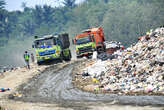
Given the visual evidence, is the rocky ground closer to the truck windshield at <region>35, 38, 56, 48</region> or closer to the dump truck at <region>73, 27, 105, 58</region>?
the truck windshield at <region>35, 38, 56, 48</region>

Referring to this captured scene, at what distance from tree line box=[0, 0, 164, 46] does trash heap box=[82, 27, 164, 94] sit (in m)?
52.6

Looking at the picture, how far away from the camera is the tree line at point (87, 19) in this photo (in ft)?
240

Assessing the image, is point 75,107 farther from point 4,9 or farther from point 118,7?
point 4,9

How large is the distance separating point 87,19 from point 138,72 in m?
75.1

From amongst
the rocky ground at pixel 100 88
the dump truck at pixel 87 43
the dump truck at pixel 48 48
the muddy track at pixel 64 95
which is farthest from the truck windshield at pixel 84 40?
the rocky ground at pixel 100 88

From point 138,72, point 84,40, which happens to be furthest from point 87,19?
point 138,72

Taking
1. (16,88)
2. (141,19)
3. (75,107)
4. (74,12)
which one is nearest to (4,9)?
(74,12)

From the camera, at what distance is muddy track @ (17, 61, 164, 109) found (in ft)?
37.2

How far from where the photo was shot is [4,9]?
96.8 m

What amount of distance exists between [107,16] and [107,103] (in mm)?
71789

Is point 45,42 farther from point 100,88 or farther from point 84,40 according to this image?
point 100,88

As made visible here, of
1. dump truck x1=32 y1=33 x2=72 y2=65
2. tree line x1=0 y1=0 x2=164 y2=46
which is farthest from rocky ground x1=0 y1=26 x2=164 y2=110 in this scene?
tree line x1=0 y1=0 x2=164 y2=46

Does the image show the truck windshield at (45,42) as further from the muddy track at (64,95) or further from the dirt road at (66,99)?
the dirt road at (66,99)

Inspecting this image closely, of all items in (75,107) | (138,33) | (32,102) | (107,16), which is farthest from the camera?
(107,16)
